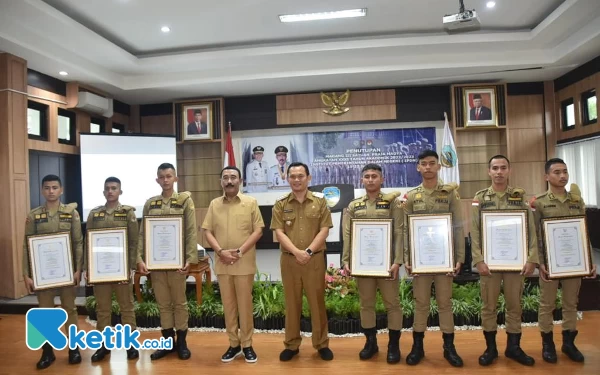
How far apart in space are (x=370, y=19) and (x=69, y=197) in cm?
551

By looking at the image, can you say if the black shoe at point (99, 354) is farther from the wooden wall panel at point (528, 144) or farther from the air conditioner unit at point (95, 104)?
the wooden wall panel at point (528, 144)

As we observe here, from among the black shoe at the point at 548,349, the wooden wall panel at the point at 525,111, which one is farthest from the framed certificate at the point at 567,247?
the wooden wall panel at the point at 525,111

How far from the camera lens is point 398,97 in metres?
8.07

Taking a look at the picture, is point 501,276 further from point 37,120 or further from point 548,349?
point 37,120

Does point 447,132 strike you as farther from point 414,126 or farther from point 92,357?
point 92,357

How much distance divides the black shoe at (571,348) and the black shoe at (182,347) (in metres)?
2.88

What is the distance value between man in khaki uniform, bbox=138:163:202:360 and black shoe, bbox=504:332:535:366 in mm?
2444

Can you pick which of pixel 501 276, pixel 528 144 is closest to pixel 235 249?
pixel 501 276

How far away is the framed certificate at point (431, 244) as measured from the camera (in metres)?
3.03

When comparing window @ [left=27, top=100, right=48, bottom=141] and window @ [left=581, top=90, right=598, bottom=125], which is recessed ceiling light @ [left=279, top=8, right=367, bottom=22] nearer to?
window @ [left=27, top=100, right=48, bottom=141]

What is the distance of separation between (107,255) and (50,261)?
1.37ft

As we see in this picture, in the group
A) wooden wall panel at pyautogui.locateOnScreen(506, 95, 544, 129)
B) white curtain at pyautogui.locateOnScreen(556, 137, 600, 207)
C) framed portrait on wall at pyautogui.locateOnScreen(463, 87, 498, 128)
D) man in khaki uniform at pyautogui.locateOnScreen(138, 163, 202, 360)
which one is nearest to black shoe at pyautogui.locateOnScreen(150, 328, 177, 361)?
man in khaki uniform at pyautogui.locateOnScreen(138, 163, 202, 360)

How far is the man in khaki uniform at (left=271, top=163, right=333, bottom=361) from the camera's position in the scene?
315 centimetres

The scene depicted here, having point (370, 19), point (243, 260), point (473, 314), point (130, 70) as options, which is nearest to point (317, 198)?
point (243, 260)
